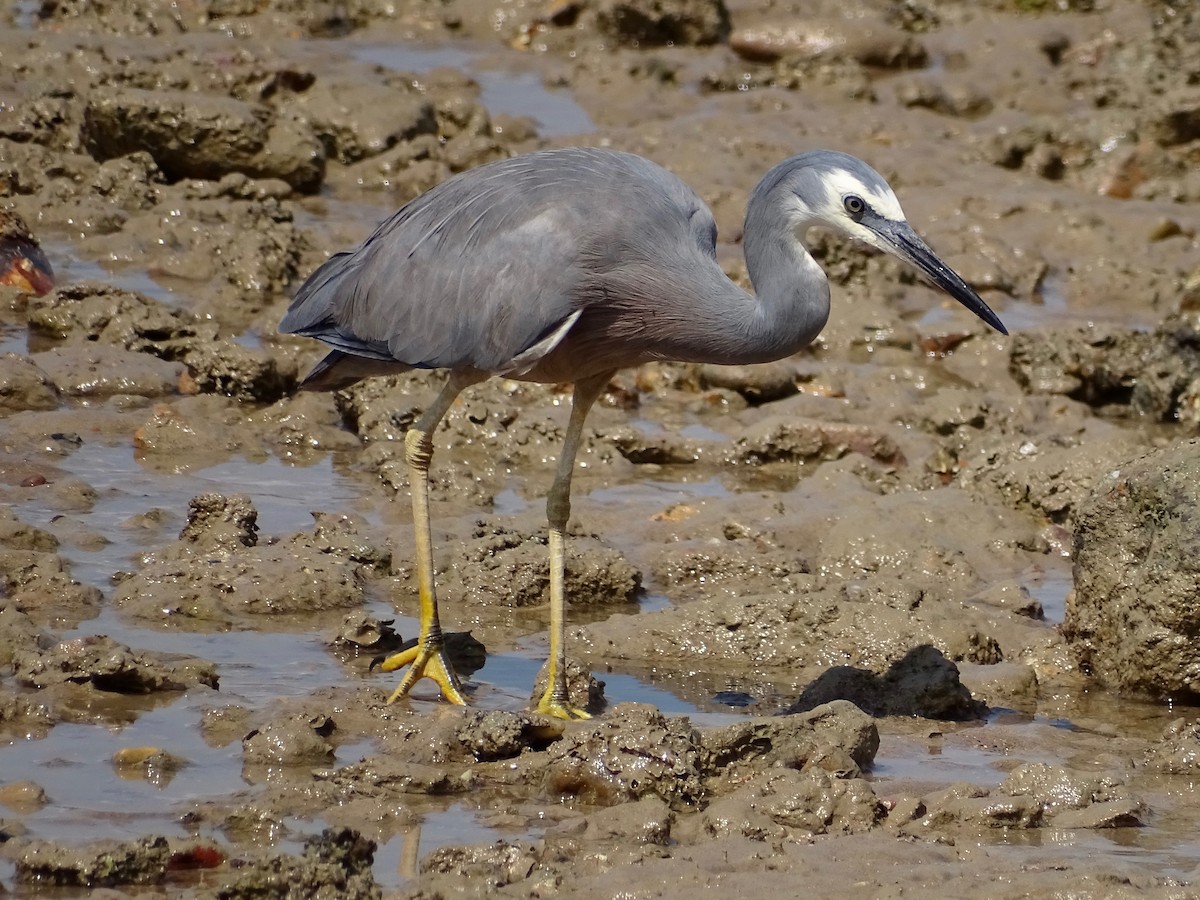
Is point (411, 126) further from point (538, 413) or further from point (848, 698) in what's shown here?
point (848, 698)

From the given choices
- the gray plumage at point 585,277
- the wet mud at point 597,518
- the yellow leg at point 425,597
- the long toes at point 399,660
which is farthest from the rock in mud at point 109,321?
the long toes at point 399,660

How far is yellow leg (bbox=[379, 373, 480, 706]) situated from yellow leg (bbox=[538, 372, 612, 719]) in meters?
0.32

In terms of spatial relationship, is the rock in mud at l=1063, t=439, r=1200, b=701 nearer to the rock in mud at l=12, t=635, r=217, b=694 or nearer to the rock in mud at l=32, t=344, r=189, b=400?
the rock in mud at l=12, t=635, r=217, b=694

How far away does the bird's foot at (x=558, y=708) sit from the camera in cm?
571

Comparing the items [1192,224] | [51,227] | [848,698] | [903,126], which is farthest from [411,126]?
[848,698]

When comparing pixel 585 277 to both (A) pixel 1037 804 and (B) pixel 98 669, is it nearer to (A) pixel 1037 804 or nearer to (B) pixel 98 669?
(B) pixel 98 669

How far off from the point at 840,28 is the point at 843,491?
29.0 feet

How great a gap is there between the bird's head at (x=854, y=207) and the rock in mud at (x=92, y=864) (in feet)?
9.69

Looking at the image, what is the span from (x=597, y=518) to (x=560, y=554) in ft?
5.33

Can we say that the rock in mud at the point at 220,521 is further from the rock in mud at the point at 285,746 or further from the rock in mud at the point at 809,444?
the rock in mud at the point at 809,444

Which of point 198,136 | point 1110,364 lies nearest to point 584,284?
point 1110,364

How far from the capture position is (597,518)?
779cm

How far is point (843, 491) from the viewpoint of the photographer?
8047 millimetres

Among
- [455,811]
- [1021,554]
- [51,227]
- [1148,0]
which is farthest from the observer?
[1148,0]
